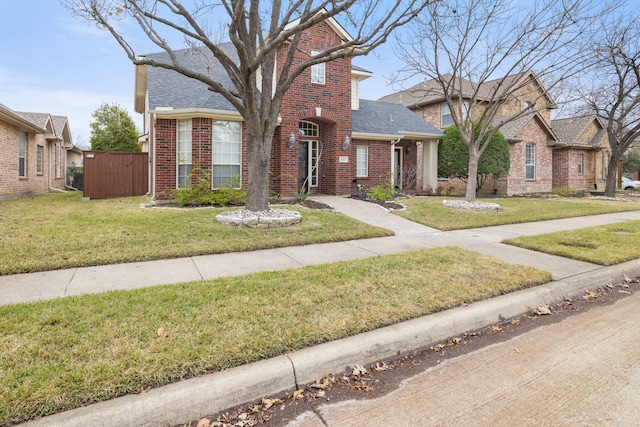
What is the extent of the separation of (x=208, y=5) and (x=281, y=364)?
28.8ft

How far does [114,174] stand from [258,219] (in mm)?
10160

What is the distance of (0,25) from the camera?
10398 millimetres

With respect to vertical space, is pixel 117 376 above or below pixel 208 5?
below

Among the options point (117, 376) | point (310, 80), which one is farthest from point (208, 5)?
point (117, 376)

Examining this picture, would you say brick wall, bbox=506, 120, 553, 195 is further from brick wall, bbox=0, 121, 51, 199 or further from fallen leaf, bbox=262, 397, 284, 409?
brick wall, bbox=0, 121, 51, 199

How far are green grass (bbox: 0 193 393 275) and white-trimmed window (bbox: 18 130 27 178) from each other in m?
8.39

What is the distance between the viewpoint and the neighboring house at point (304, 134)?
40.2ft

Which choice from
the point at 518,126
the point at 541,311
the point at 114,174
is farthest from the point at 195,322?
the point at 518,126

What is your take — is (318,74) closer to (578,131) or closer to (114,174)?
(114,174)

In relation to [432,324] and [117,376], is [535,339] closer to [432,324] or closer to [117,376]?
[432,324]

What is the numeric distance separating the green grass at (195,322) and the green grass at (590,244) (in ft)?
5.89

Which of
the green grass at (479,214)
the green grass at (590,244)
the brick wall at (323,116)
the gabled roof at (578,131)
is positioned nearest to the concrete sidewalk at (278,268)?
the green grass at (590,244)

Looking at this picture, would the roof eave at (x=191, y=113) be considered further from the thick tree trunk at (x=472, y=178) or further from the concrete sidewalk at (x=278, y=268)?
the thick tree trunk at (x=472, y=178)

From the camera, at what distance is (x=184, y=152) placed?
1241cm
